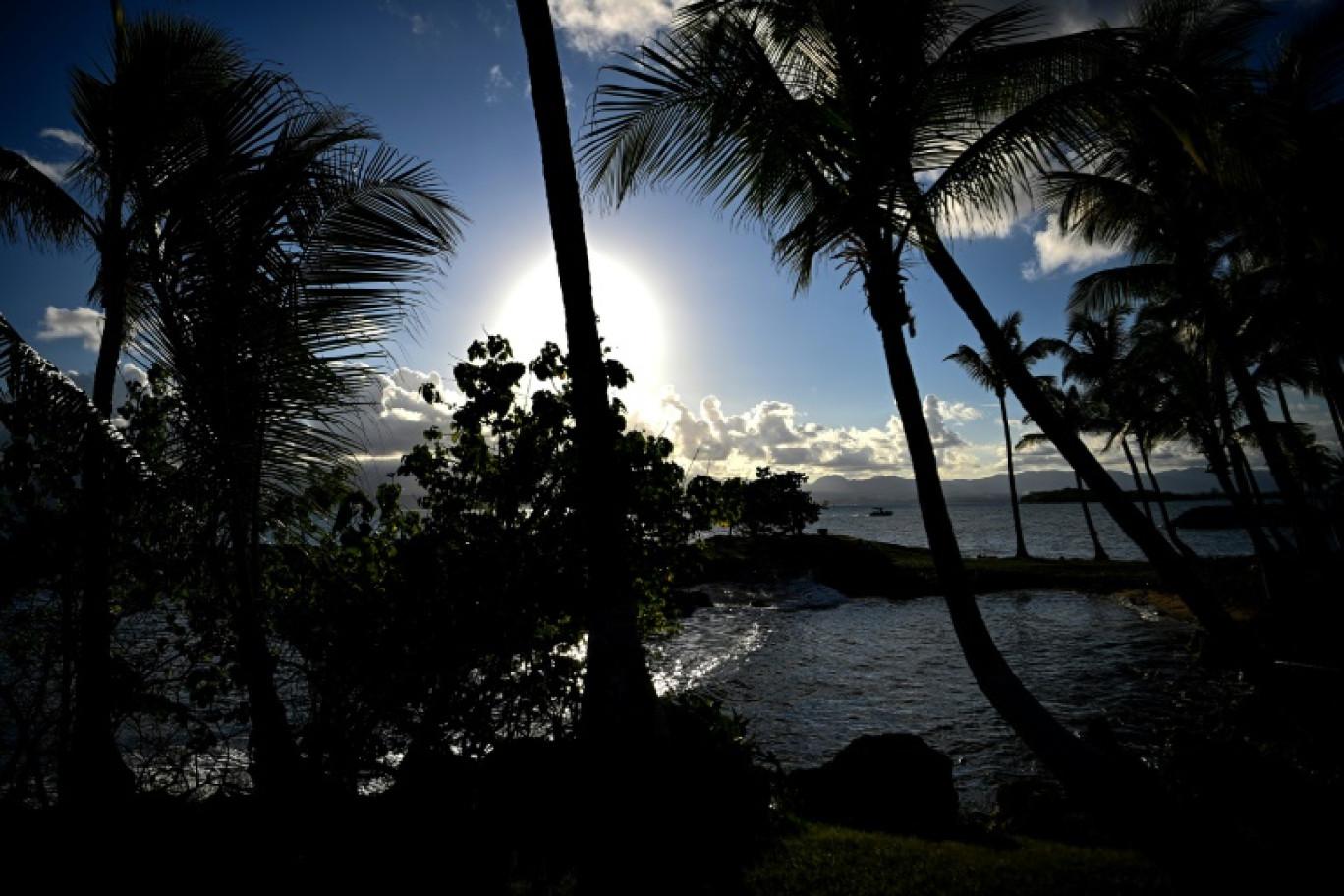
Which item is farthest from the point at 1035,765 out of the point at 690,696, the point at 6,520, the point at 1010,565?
the point at 1010,565

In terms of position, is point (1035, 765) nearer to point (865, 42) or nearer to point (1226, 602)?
point (865, 42)

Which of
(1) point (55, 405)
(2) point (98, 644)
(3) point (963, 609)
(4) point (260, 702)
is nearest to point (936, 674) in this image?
(3) point (963, 609)

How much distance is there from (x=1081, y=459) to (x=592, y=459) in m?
5.21

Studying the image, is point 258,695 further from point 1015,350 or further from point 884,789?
point 1015,350

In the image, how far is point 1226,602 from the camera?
18188 millimetres

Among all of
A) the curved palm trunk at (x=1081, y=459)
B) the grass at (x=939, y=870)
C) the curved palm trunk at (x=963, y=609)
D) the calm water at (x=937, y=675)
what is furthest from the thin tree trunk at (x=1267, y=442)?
the grass at (x=939, y=870)

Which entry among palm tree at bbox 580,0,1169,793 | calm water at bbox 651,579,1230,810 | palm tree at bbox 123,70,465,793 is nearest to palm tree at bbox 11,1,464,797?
palm tree at bbox 123,70,465,793

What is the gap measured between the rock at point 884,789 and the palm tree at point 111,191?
6.99m

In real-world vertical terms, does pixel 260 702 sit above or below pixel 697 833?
above

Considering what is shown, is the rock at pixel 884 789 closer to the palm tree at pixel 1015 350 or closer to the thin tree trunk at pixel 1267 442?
the thin tree trunk at pixel 1267 442

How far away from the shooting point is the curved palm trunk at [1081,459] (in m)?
5.64

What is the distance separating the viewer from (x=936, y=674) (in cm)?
1521

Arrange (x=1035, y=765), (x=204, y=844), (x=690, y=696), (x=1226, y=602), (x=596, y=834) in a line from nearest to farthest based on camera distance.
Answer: (x=596, y=834), (x=204, y=844), (x=690, y=696), (x=1035, y=765), (x=1226, y=602)

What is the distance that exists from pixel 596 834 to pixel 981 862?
3.67 m
